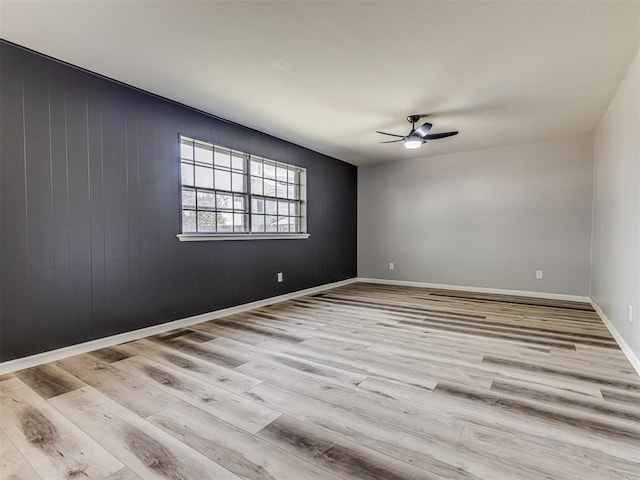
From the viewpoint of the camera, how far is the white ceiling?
6.63 feet

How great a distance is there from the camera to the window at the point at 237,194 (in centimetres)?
365

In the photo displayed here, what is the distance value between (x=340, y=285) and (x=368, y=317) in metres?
2.29

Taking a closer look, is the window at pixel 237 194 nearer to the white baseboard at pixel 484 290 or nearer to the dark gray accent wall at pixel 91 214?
the dark gray accent wall at pixel 91 214

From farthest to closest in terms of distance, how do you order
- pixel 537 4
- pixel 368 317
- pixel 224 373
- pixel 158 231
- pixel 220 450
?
pixel 368 317 < pixel 158 231 < pixel 224 373 < pixel 537 4 < pixel 220 450

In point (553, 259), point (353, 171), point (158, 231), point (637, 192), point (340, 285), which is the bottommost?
point (340, 285)

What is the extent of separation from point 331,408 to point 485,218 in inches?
183

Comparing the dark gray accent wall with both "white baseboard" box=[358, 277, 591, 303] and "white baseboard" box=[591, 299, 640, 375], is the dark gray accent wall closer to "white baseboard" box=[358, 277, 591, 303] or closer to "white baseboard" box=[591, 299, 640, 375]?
"white baseboard" box=[358, 277, 591, 303]

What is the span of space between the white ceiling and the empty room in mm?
22

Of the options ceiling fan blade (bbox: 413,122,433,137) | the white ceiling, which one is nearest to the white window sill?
the white ceiling

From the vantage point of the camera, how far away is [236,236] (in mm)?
4086

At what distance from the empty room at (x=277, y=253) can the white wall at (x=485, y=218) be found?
56 millimetres

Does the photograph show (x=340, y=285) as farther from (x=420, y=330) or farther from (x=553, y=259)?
(x=553, y=259)

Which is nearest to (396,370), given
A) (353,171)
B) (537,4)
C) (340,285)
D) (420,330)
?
(420,330)

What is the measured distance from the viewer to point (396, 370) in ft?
7.70
